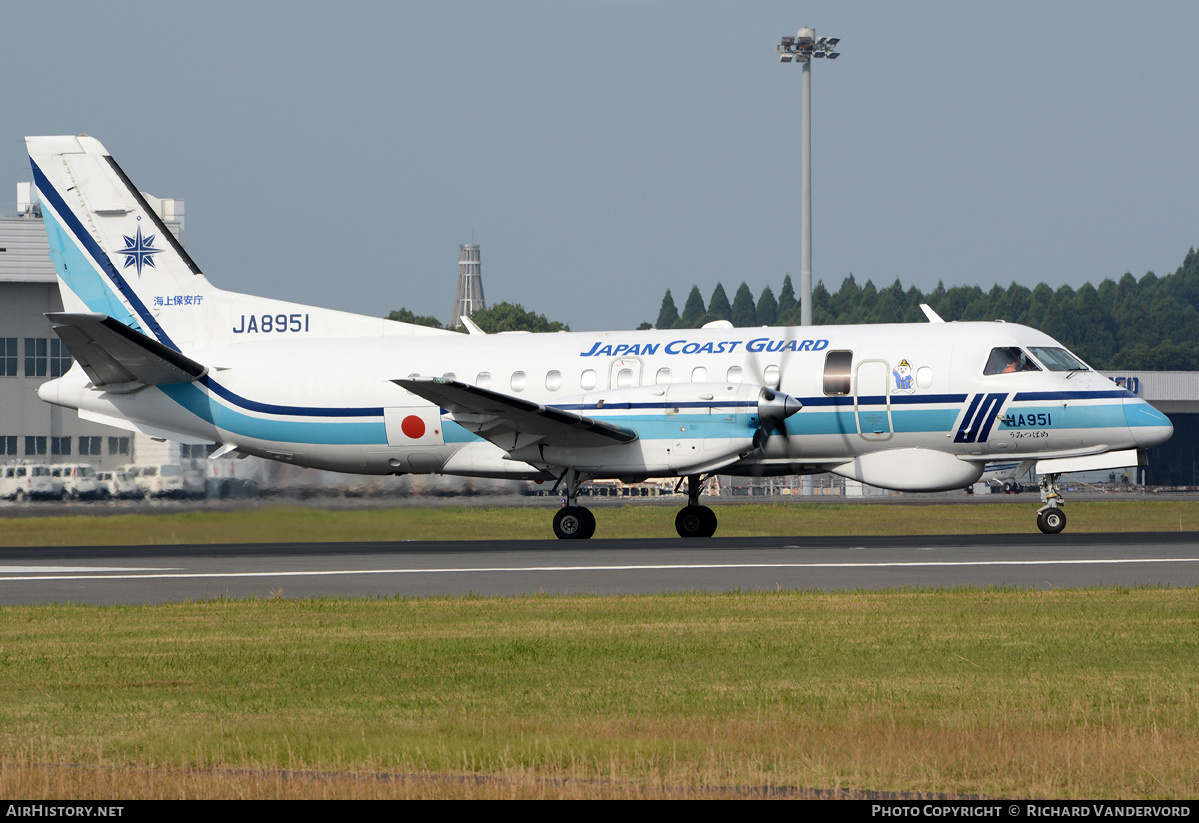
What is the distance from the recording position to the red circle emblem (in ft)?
93.9

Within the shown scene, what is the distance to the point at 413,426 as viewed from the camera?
2867 centimetres

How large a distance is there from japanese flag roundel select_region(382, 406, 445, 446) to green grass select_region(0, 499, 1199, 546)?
1610mm

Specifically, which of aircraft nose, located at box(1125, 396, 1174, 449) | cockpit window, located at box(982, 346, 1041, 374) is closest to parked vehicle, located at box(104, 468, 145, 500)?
cockpit window, located at box(982, 346, 1041, 374)

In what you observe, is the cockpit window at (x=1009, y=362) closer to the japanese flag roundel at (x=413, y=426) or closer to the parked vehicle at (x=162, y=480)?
the japanese flag roundel at (x=413, y=426)

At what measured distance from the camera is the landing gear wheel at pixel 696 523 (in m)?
29.0

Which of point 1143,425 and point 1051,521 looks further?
point 1051,521

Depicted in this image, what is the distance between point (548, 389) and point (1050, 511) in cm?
1032

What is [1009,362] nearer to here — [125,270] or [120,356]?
[120,356]

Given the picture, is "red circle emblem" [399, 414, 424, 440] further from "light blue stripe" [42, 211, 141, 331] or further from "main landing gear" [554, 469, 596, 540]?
"light blue stripe" [42, 211, 141, 331]

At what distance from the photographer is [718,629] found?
14078 millimetres

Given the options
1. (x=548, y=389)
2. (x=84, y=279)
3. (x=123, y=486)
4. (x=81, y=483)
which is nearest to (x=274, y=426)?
(x=123, y=486)

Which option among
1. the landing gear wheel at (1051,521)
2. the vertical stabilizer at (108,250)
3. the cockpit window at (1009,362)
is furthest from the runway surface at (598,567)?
the vertical stabilizer at (108,250)

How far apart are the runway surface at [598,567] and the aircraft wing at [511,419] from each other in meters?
2.07

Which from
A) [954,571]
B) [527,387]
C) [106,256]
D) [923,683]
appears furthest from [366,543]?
[923,683]
